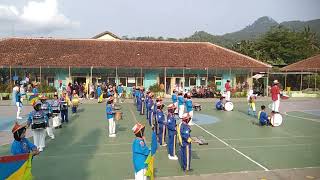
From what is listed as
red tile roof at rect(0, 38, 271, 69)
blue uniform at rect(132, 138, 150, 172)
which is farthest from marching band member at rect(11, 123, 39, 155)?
red tile roof at rect(0, 38, 271, 69)

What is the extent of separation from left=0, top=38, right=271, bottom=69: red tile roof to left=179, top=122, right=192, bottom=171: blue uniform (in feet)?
82.0

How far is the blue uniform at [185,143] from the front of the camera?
33.1ft

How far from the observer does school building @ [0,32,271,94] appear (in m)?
34.6

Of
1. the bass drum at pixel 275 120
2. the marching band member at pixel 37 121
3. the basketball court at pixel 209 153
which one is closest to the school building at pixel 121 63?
the basketball court at pixel 209 153

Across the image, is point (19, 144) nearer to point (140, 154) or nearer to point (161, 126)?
point (140, 154)

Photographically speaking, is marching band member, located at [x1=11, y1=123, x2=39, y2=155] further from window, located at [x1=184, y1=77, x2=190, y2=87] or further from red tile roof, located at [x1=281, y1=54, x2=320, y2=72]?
red tile roof, located at [x1=281, y1=54, x2=320, y2=72]

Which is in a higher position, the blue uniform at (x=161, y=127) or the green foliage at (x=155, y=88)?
the green foliage at (x=155, y=88)

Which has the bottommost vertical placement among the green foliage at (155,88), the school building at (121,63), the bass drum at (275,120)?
the bass drum at (275,120)

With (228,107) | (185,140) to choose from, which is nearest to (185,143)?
(185,140)

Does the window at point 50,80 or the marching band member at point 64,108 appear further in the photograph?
the window at point 50,80

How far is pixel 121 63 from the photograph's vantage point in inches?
1380

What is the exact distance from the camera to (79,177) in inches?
388

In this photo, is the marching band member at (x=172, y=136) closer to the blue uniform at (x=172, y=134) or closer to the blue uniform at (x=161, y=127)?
A: the blue uniform at (x=172, y=134)

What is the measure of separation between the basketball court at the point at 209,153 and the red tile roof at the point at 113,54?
16307 millimetres
